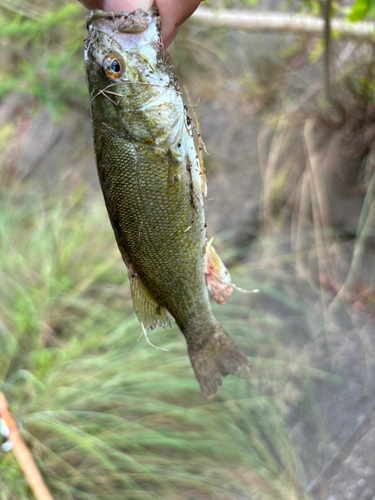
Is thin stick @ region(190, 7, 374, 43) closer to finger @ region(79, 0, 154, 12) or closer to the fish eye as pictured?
finger @ region(79, 0, 154, 12)

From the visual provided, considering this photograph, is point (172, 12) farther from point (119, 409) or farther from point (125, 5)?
point (119, 409)

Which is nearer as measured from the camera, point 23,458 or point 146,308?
point 146,308

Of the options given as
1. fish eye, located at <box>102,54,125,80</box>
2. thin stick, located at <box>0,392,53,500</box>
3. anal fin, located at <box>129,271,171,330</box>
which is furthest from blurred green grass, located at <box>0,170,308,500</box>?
fish eye, located at <box>102,54,125,80</box>

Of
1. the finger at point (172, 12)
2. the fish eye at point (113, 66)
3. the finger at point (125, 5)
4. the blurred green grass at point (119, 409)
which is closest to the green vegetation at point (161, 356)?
the blurred green grass at point (119, 409)

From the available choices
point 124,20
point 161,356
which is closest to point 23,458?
point 161,356

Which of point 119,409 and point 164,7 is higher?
point 164,7

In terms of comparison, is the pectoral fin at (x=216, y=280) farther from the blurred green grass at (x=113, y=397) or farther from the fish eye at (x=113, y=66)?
the blurred green grass at (x=113, y=397)
